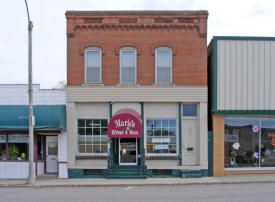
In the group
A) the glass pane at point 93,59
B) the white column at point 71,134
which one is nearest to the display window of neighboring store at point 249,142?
the glass pane at point 93,59

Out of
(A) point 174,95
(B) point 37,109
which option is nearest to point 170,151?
(A) point 174,95

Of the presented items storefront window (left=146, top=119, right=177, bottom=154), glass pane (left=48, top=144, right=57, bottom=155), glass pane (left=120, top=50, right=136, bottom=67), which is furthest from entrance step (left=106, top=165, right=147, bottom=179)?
glass pane (left=120, top=50, right=136, bottom=67)

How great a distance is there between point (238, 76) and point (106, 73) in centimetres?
658

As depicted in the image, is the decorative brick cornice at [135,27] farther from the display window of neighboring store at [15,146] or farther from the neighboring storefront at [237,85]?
the display window of neighboring store at [15,146]

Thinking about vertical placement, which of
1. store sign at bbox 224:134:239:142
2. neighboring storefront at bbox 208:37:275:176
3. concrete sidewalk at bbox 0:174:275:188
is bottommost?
concrete sidewalk at bbox 0:174:275:188

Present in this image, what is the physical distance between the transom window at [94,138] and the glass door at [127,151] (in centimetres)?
82

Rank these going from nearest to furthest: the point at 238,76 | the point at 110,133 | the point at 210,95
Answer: the point at 110,133, the point at 238,76, the point at 210,95

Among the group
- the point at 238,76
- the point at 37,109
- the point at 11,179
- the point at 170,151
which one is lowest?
the point at 11,179

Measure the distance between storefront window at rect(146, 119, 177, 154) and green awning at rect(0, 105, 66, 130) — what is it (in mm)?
4310

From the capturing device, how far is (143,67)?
55.4 ft

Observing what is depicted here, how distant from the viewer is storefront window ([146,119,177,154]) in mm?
16922

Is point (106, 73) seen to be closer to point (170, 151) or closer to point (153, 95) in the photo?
point (153, 95)

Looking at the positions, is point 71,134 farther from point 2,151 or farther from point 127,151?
point 2,151

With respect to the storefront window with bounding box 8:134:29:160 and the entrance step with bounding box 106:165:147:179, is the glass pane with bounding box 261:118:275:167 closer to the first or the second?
the entrance step with bounding box 106:165:147:179
